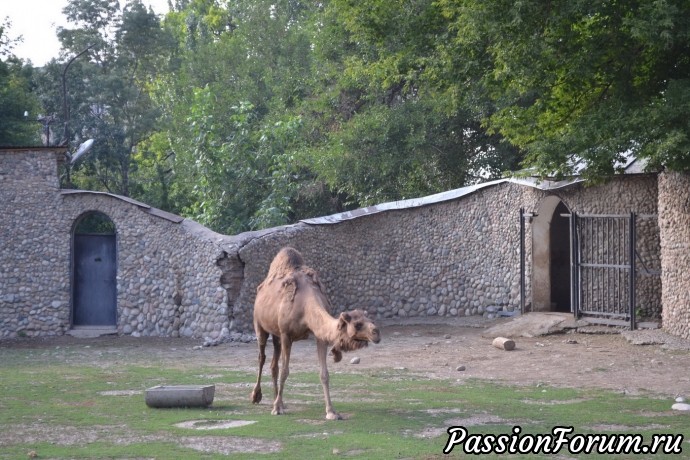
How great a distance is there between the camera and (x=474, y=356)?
690 inches

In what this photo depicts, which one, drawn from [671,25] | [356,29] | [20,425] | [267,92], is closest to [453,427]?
[20,425]

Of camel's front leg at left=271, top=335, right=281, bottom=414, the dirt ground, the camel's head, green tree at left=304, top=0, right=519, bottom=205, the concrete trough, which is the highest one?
green tree at left=304, top=0, right=519, bottom=205

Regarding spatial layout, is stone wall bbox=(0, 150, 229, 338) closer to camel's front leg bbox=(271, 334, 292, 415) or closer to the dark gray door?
the dark gray door

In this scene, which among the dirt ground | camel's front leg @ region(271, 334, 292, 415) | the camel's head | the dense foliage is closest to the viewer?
the camel's head

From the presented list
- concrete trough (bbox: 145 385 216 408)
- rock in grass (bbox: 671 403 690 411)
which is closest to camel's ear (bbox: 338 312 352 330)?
concrete trough (bbox: 145 385 216 408)

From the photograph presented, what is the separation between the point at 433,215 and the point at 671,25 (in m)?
10.0

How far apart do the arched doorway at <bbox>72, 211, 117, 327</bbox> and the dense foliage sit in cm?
488

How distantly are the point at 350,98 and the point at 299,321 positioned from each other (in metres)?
20.8

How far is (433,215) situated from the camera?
23656mm

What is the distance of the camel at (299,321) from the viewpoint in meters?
10.0

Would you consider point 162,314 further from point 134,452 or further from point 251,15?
point 251,15

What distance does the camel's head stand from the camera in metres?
9.89

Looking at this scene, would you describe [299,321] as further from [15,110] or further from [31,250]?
[15,110]

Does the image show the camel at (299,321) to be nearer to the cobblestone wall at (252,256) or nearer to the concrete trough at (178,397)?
the concrete trough at (178,397)
